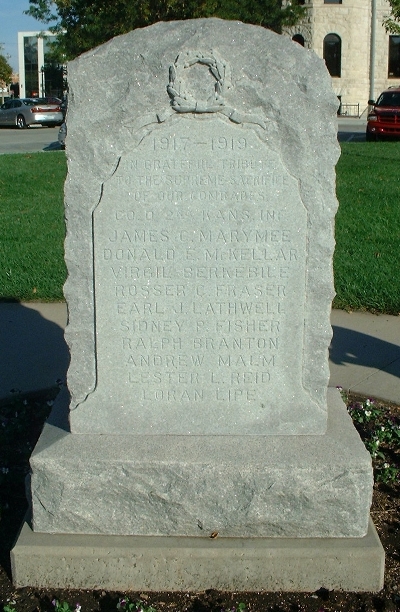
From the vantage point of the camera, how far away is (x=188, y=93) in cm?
311

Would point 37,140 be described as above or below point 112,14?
below

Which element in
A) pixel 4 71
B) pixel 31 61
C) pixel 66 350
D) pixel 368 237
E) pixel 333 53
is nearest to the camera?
pixel 66 350

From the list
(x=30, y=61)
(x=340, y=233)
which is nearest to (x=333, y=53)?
(x=340, y=233)

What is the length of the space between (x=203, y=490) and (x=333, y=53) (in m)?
41.4

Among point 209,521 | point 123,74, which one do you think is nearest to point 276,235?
point 123,74

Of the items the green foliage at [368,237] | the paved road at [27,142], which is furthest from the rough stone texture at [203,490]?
the paved road at [27,142]

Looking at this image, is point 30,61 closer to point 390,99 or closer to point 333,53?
point 333,53

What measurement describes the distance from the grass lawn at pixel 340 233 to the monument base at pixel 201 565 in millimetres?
3726

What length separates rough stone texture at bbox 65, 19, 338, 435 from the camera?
10.2ft

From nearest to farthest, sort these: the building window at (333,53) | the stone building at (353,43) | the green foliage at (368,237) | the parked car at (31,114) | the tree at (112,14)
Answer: the green foliage at (368,237)
the tree at (112,14)
the parked car at (31,114)
the stone building at (353,43)
the building window at (333,53)

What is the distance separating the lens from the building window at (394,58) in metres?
41.7

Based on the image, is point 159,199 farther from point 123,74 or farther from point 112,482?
point 112,482

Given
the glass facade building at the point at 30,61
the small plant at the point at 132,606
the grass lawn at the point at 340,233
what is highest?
the glass facade building at the point at 30,61

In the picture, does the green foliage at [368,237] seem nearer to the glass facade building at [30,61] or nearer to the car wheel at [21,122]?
the car wheel at [21,122]
